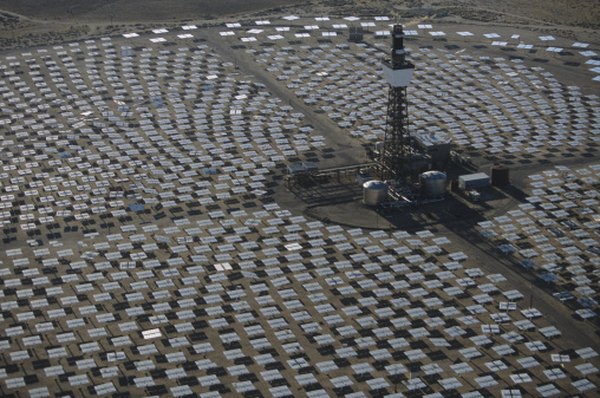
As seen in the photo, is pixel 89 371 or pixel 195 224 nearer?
pixel 89 371

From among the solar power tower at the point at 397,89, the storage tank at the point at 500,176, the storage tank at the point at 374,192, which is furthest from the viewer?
the storage tank at the point at 500,176

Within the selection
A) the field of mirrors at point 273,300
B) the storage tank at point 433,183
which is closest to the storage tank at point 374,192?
the storage tank at point 433,183

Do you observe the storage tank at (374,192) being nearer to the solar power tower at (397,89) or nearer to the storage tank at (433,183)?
the storage tank at (433,183)

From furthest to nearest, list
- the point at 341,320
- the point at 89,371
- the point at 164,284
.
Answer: the point at 164,284 < the point at 341,320 < the point at 89,371

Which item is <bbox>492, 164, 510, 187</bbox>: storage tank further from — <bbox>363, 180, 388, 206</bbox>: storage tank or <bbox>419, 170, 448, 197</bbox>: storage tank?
<bbox>363, 180, 388, 206</bbox>: storage tank

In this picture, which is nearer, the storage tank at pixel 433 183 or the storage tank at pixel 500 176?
the storage tank at pixel 433 183

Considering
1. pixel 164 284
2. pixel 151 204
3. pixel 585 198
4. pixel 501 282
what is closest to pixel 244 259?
pixel 164 284

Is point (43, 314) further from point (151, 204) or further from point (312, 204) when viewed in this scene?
point (312, 204)
